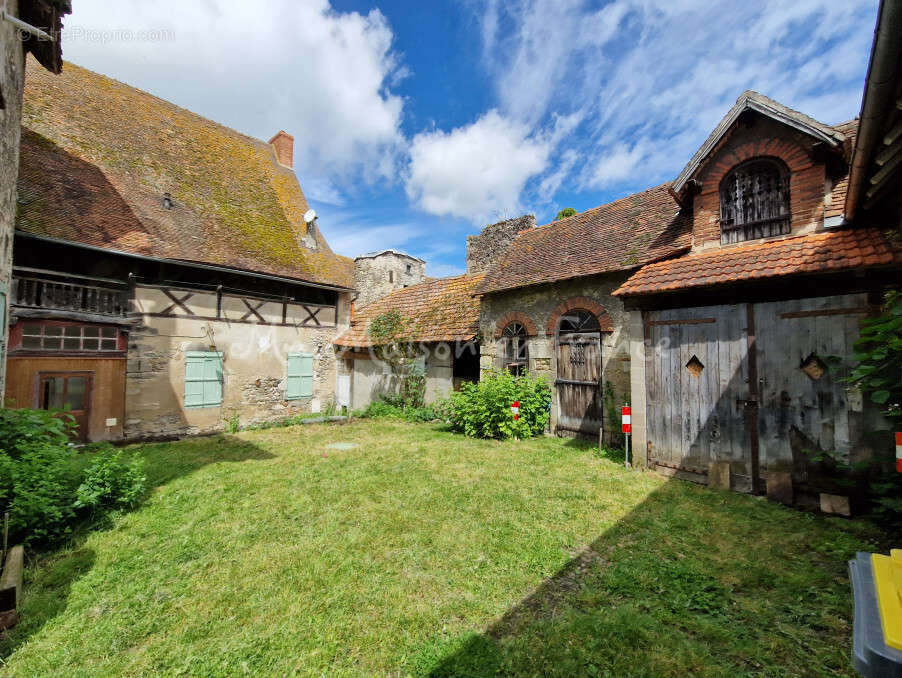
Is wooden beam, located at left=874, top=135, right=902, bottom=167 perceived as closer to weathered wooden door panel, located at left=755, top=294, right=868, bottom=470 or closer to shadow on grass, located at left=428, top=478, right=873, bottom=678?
weathered wooden door panel, located at left=755, top=294, right=868, bottom=470

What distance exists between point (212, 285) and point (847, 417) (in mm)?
13166

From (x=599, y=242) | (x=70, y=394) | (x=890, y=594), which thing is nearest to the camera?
(x=890, y=594)

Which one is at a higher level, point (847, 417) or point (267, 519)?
point (847, 417)

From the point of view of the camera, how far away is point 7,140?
214 inches

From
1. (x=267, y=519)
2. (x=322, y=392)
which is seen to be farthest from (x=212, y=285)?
(x=267, y=519)

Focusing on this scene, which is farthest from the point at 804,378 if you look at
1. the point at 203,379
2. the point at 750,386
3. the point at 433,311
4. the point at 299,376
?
the point at 203,379

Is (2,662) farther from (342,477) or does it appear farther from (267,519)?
(342,477)

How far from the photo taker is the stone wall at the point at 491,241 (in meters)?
13.4

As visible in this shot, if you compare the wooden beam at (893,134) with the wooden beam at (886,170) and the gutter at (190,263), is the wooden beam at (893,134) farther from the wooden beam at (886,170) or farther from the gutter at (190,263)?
the gutter at (190,263)

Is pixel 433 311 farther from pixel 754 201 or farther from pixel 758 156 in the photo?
pixel 758 156

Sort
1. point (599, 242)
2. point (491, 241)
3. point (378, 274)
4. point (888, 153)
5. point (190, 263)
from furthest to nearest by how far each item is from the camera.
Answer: point (378, 274), point (491, 241), point (190, 263), point (599, 242), point (888, 153)

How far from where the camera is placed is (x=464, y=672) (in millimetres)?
2480

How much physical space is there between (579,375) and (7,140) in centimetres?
1038

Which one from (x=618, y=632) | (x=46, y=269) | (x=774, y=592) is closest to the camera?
(x=618, y=632)
